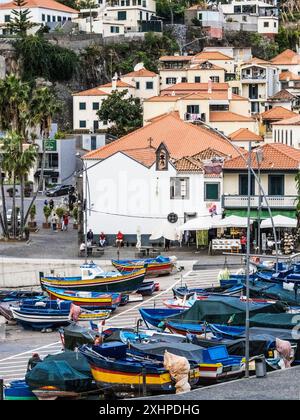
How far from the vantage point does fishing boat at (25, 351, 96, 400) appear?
44.8 metres

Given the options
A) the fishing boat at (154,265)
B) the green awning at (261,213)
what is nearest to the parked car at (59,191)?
the green awning at (261,213)

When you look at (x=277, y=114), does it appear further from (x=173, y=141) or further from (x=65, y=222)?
(x=65, y=222)

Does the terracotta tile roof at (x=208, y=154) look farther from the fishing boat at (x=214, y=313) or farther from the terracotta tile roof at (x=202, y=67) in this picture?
the terracotta tile roof at (x=202, y=67)

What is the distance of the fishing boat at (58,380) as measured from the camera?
147 ft

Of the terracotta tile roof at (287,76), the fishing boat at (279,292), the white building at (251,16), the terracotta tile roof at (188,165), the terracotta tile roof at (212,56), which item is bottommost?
the fishing boat at (279,292)

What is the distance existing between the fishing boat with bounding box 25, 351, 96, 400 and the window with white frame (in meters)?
35.1

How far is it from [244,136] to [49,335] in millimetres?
44912

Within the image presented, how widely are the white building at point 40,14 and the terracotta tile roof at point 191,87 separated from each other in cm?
2816

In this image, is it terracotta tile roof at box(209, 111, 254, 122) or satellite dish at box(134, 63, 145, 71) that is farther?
satellite dish at box(134, 63, 145, 71)

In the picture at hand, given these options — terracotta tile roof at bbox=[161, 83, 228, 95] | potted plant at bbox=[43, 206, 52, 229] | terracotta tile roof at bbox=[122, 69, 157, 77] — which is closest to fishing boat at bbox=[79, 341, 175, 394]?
potted plant at bbox=[43, 206, 52, 229]

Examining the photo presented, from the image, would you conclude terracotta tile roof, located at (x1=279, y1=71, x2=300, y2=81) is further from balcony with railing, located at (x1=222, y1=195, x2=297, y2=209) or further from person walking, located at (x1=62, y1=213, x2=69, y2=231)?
balcony with railing, located at (x1=222, y1=195, x2=297, y2=209)

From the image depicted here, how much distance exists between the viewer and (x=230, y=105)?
388ft

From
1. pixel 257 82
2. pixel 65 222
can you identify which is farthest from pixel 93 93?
pixel 65 222
